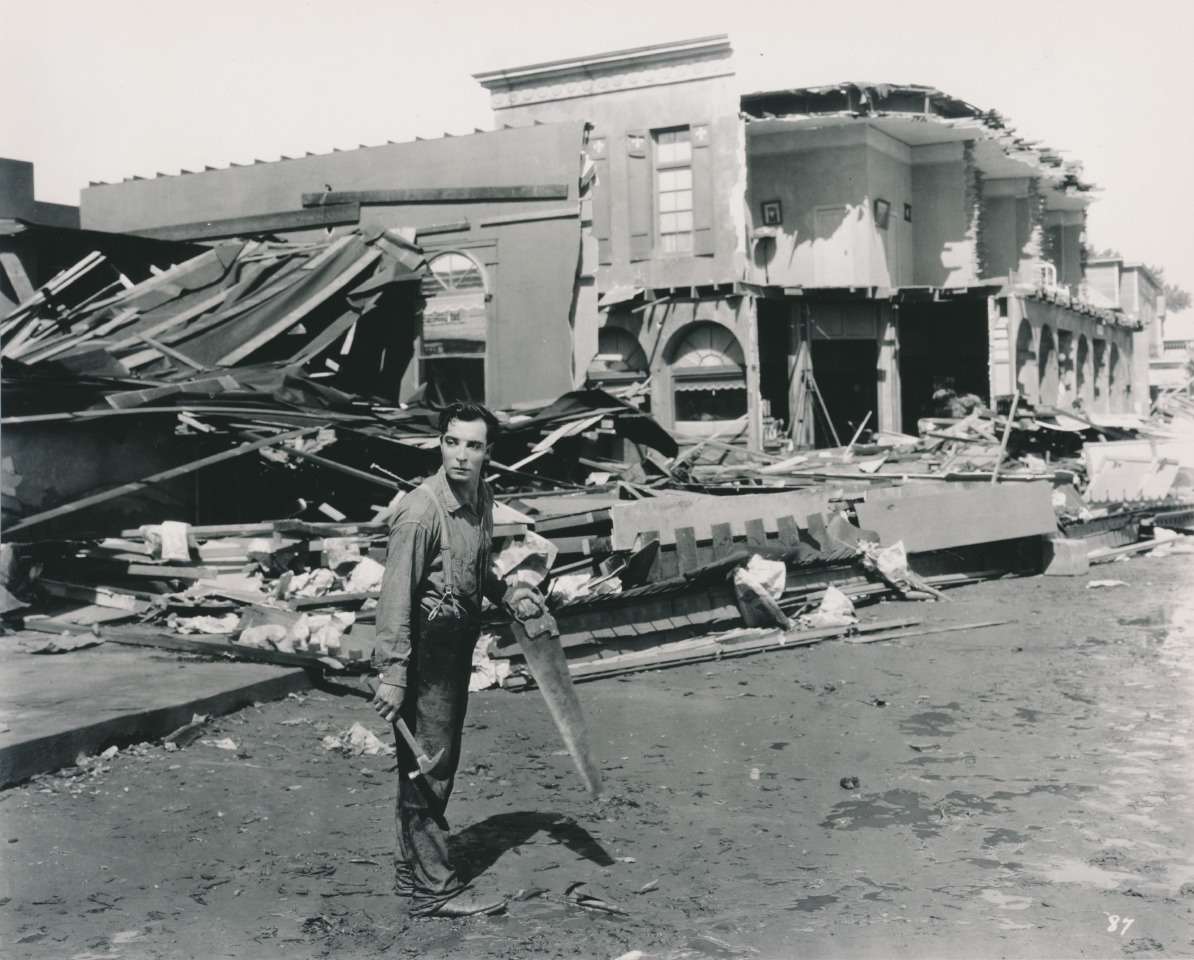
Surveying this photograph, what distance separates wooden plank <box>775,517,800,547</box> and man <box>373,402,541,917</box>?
6140 mm

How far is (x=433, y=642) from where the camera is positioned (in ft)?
14.4

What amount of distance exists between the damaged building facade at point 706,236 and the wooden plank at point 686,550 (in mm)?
6109

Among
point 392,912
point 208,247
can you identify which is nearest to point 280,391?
point 208,247

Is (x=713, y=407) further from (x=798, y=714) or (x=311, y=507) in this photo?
(x=798, y=714)

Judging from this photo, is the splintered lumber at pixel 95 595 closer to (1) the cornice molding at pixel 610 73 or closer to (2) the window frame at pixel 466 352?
(2) the window frame at pixel 466 352

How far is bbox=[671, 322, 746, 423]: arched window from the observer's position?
71.7 feet

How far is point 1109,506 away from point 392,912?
1321 centimetres

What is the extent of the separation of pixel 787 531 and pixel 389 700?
261 inches

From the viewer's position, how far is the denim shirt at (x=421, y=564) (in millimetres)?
4227

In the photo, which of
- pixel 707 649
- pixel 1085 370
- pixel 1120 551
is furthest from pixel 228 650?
pixel 1085 370

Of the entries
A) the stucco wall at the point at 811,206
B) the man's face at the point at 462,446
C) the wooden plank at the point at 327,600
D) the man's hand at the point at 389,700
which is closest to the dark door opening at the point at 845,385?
the stucco wall at the point at 811,206

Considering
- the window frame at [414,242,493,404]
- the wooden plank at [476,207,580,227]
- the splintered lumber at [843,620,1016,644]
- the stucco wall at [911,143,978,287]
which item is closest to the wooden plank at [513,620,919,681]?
the splintered lumber at [843,620,1016,644]

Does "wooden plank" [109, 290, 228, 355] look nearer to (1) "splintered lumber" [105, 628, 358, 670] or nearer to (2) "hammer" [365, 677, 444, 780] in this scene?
(1) "splintered lumber" [105, 628, 358, 670]

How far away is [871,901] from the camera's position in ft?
14.3
